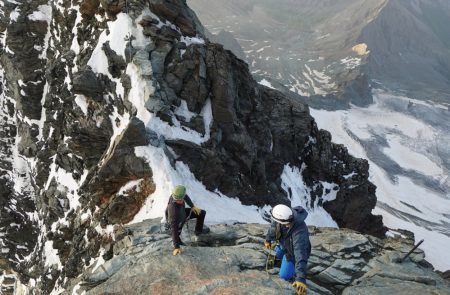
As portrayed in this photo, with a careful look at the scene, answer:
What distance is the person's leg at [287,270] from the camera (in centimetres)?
1350

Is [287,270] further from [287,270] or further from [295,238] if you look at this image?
[295,238]

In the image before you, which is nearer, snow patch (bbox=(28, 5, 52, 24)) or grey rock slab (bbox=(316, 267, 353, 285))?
grey rock slab (bbox=(316, 267, 353, 285))

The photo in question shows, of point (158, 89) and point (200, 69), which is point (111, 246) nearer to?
point (158, 89)

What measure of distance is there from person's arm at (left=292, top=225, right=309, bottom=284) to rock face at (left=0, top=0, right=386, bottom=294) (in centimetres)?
308

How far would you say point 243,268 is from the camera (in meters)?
15.1

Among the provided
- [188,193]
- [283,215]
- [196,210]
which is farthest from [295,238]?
[188,193]

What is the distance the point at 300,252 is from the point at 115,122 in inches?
816

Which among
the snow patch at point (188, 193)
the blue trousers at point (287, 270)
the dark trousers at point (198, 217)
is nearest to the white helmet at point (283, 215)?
the blue trousers at point (287, 270)

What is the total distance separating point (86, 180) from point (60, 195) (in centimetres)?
476

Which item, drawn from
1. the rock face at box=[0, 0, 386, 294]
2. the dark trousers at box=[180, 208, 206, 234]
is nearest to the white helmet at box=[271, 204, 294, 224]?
the rock face at box=[0, 0, 386, 294]

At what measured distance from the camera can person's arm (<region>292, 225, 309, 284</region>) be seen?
41.5ft

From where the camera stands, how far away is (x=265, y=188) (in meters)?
36.7

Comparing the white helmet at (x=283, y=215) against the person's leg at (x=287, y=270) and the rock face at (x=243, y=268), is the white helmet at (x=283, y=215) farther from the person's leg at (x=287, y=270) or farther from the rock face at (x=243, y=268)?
the rock face at (x=243, y=268)

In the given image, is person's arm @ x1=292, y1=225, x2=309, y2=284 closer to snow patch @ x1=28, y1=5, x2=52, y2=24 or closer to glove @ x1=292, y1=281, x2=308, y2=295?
glove @ x1=292, y1=281, x2=308, y2=295
